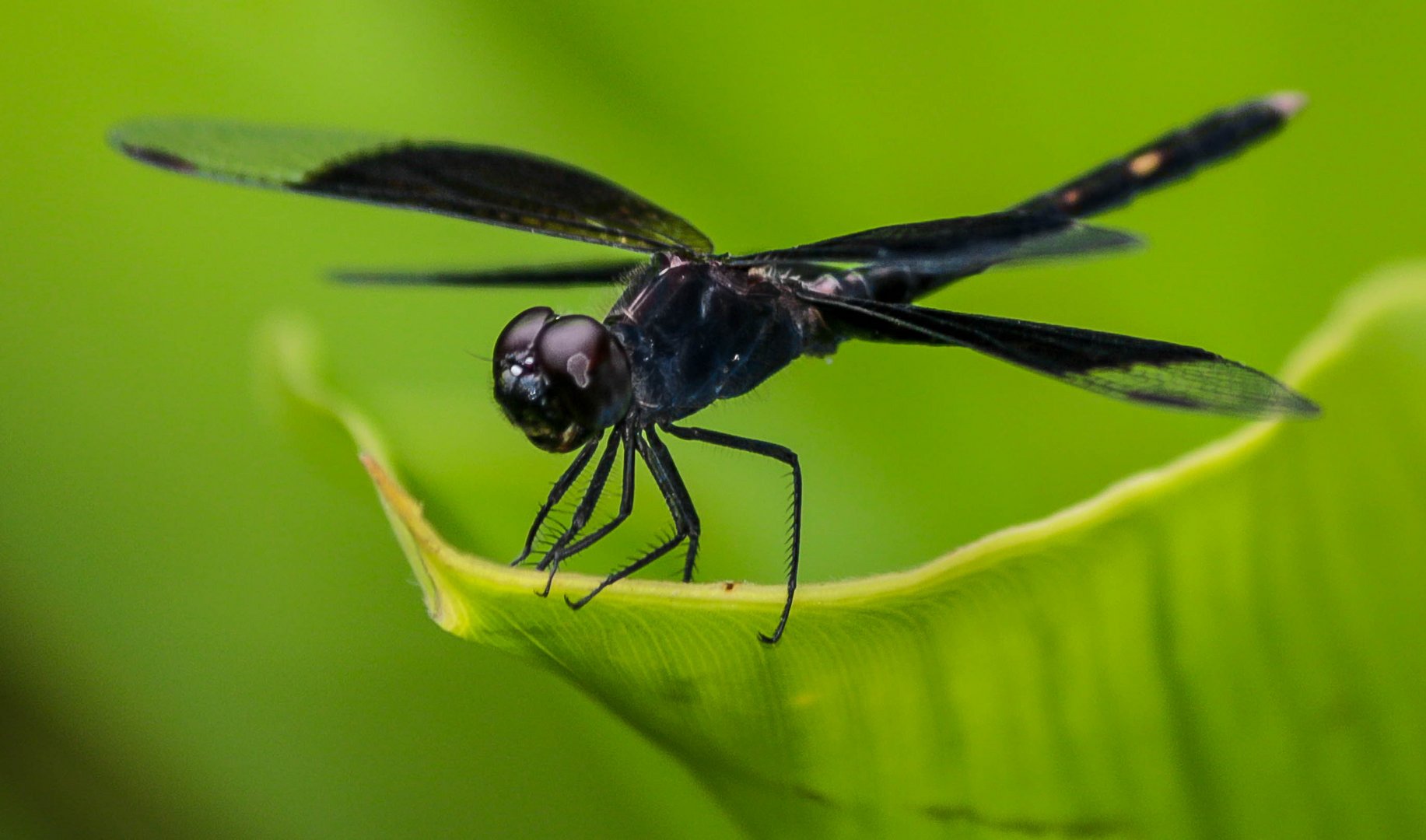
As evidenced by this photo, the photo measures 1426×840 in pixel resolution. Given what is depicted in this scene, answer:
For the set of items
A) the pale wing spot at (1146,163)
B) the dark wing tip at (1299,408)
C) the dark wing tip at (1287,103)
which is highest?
the dark wing tip at (1287,103)

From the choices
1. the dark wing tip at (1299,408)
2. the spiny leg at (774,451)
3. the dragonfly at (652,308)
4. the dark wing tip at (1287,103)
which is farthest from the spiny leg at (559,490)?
the dark wing tip at (1287,103)

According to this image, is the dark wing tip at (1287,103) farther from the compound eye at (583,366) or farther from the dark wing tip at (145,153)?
the dark wing tip at (145,153)

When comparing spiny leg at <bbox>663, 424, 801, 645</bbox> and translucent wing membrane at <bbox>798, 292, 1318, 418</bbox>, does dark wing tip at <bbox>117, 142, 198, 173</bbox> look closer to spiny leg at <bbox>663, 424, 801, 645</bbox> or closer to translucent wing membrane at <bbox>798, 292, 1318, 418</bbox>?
spiny leg at <bbox>663, 424, 801, 645</bbox>

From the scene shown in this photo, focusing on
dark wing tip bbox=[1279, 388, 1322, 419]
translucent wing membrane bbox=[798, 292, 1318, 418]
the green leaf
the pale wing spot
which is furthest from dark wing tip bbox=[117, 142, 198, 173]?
the pale wing spot

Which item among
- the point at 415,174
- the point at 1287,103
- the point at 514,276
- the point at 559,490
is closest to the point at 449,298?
the point at 514,276

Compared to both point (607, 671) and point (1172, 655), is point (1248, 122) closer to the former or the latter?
point (1172, 655)

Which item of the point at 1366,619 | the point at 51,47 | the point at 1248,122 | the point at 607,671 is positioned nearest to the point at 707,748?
the point at 607,671

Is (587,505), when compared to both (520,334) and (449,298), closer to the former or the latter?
(520,334)
